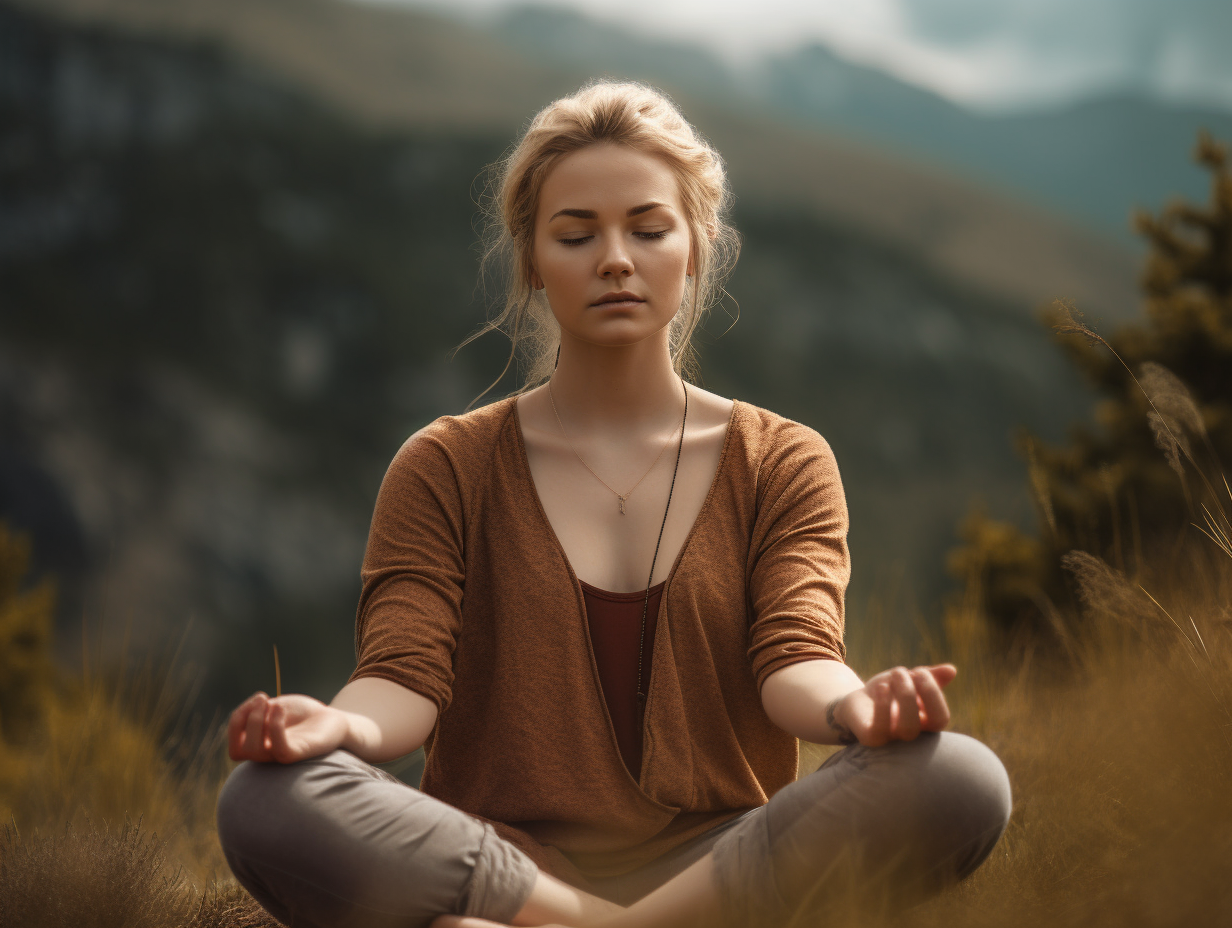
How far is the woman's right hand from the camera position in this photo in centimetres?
166

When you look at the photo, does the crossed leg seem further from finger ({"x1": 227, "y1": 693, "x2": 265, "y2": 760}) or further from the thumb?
finger ({"x1": 227, "y1": 693, "x2": 265, "y2": 760})

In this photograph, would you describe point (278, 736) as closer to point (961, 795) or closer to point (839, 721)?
point (839, 721)

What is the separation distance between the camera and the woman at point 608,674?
1.68 metres

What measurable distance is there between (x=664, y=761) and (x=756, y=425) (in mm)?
753

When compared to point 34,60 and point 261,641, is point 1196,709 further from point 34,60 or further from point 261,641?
point 34,60

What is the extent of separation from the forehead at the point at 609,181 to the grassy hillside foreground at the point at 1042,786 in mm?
1189

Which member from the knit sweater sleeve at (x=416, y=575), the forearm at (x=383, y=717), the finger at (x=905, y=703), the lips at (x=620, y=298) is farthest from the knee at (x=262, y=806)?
the lips at (x=620, y=298)

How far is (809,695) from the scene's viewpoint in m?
1.88

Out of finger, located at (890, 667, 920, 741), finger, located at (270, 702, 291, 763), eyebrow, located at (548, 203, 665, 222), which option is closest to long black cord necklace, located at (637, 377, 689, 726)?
eyebrow, located at (548, 203, 665, 222)

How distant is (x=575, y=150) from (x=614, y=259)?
30 cm

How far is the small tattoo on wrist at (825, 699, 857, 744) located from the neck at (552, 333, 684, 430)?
0.80m

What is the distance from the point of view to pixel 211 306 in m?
52.0

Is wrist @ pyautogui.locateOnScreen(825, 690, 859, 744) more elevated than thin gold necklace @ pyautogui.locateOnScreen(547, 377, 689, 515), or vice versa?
thin gold necklace @ pyautogui.locateOnScreen(547, 377, 689, 515)

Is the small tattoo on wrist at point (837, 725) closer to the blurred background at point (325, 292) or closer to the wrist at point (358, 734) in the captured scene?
the wrist at point (358, 734)
